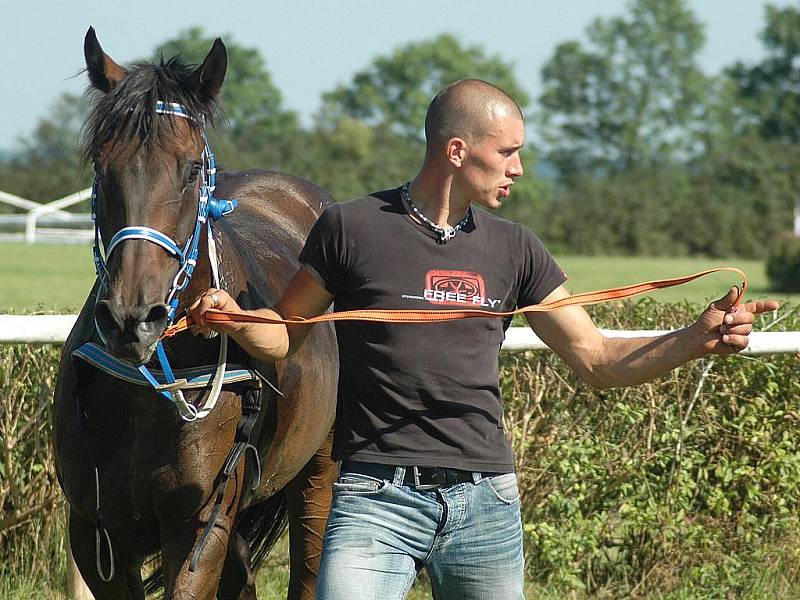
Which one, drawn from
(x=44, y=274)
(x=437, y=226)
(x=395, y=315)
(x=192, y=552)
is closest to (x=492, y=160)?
(x=437, y=226)

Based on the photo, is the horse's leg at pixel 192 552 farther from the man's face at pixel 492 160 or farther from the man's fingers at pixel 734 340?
the man's fingers at pixel 734 340

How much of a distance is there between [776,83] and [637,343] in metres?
74.6

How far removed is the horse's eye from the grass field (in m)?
14.9

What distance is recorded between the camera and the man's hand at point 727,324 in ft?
10.3

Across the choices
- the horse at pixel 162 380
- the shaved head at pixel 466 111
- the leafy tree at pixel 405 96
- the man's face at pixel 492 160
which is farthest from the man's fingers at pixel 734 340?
the leafy tree at pixel 405 96

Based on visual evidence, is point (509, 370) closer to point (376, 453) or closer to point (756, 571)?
point (756, 571)

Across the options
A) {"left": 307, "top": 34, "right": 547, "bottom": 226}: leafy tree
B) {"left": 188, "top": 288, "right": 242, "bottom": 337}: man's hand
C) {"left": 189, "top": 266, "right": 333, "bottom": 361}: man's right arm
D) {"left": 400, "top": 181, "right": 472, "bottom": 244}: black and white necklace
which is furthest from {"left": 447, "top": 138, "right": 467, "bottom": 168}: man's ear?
{"left": 307, "top": 34, "right": 547, "bottom": 226}: leafy tree

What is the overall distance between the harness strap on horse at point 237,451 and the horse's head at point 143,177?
66 centimetres

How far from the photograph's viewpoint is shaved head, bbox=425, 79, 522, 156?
3.13m

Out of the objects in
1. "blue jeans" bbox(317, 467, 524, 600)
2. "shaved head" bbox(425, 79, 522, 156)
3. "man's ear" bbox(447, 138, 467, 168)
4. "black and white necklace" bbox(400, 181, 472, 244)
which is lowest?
"blue jeans" bbox(317, 467, 524, 600)

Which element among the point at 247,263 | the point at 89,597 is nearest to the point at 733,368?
the point at 247,263

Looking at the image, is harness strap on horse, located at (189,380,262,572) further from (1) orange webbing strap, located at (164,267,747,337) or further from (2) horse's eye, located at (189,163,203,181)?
(2) horse's eye, located at (189,163,203,181)

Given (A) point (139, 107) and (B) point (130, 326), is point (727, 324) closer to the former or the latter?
(B) point (130, 326)

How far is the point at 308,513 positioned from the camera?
516 centimetres
